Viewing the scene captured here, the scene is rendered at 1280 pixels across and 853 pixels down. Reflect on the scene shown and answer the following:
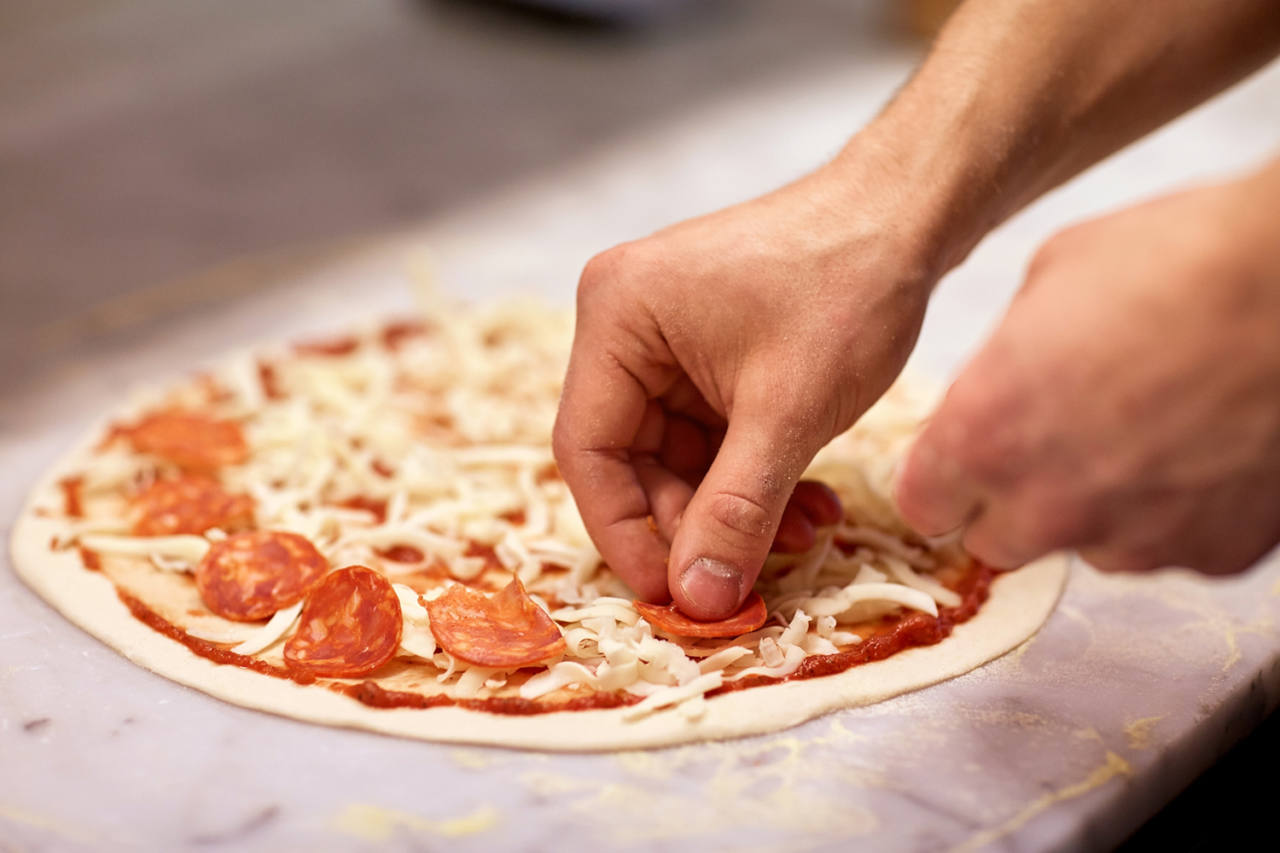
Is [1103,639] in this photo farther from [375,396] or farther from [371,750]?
[375,396]

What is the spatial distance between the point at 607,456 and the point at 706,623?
0.27 meters

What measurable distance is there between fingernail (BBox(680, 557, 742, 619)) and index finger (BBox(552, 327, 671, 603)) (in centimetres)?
12

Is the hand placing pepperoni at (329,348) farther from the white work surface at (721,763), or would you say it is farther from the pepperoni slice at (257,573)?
the pepperoni slice at (257,573)

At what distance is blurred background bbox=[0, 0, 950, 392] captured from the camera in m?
3.39

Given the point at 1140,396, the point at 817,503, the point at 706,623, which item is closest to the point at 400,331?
the point at 817,503

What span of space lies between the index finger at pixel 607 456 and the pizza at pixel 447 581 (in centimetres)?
7

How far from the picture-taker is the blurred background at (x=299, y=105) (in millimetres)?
3387

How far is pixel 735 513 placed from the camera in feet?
5.20

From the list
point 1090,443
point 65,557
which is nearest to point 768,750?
point 1090,443

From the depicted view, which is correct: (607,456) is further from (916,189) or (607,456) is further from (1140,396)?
(1140,396)

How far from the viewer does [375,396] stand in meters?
2.43

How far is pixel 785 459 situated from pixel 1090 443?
1.56 feet

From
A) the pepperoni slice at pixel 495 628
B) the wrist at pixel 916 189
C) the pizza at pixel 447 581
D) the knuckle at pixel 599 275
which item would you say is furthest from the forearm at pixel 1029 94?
the pepperoni slice at pixel 495 628

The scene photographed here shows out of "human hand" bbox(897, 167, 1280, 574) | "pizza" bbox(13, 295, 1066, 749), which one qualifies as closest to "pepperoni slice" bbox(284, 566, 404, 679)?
"pizza" bbox(13, 295, 1066, 749)
